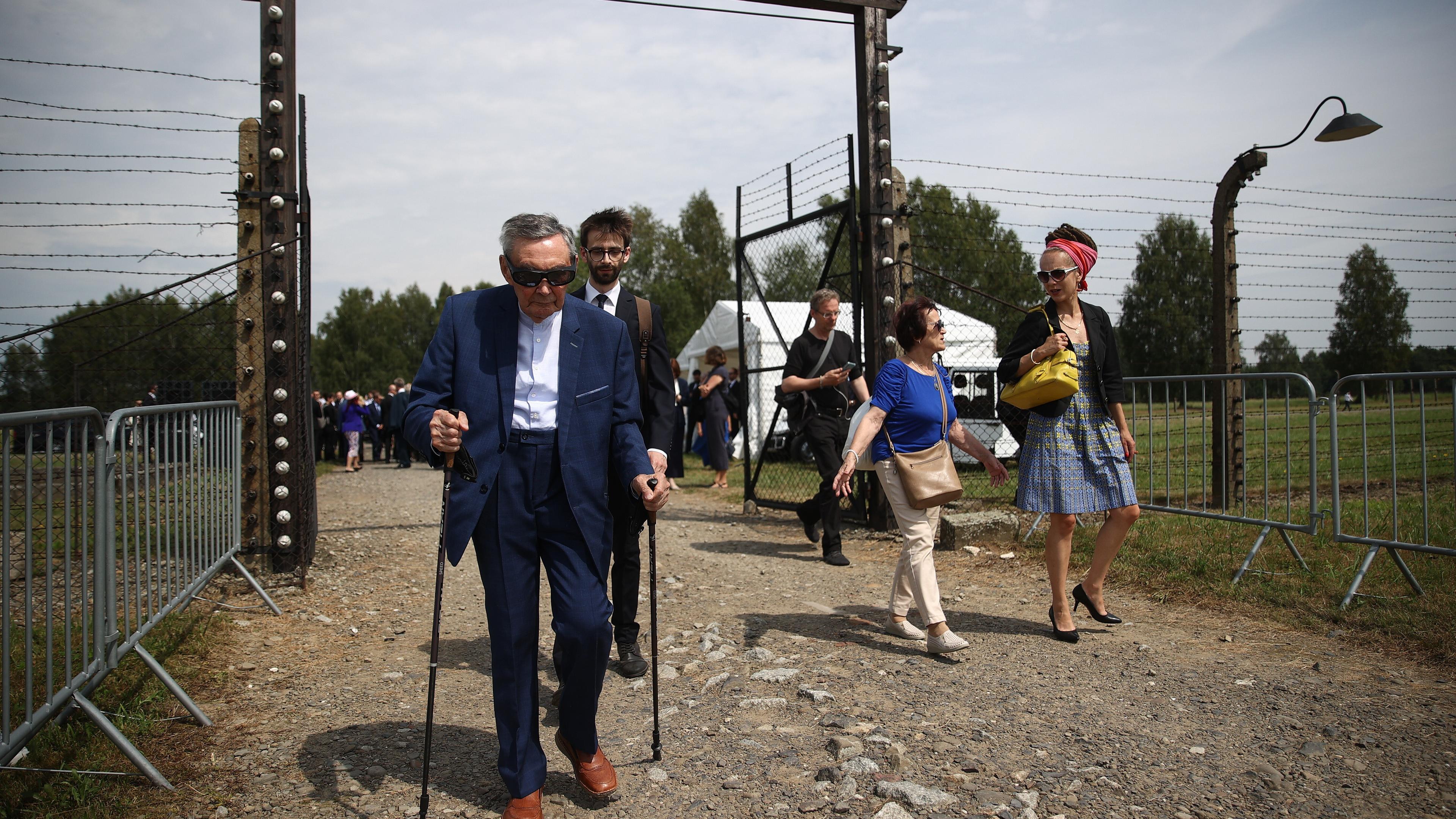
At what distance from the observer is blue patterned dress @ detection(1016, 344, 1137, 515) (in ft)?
14.6

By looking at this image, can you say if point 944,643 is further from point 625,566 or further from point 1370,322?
point 1370,322

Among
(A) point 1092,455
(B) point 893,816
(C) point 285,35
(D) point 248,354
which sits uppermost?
(C) point 285,35

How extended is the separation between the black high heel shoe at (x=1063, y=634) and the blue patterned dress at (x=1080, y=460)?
546 millimetres

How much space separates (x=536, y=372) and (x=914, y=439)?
7.43 feet

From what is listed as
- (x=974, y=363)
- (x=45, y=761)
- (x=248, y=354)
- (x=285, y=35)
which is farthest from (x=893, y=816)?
(x=974, y=363)

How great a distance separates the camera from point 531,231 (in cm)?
276

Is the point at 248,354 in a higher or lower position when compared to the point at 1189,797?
higher

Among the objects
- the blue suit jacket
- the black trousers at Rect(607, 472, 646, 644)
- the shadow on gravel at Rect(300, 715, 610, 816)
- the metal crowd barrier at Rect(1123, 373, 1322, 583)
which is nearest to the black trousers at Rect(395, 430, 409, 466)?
the metal crowd barrier at Rect(1123, 373, 1322, 583)

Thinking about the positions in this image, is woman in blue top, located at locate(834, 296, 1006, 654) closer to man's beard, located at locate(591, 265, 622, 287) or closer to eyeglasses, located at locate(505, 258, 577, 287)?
man's beard, located at locate(591, 265, 622, 287)

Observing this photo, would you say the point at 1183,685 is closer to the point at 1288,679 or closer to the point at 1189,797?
the point at 1288,679

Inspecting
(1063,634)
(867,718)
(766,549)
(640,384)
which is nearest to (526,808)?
(867,718)

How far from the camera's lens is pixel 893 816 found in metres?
2.68

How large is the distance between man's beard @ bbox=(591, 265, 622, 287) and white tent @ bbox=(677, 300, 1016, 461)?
8444mm

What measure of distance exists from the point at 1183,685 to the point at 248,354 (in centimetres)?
584
